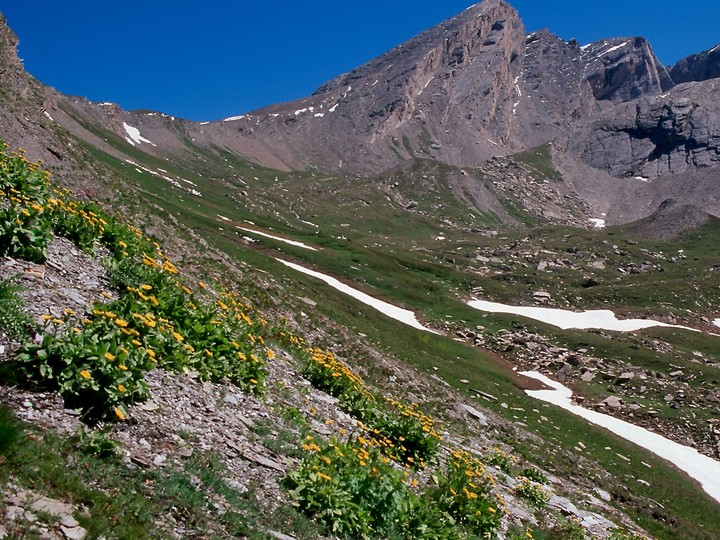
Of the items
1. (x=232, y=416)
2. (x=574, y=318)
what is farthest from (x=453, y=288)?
(x=232, y=416)

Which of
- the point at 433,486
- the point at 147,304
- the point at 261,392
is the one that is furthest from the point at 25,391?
the point at 433,486

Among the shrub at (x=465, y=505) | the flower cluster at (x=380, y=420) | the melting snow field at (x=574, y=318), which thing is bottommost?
the shrub at (x=465, y=505)

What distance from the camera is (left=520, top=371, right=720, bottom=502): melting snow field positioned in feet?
129

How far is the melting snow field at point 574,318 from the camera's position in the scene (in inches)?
3337

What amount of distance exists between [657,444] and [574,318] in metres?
46.1

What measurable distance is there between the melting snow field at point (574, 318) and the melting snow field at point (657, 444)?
34.0 metres

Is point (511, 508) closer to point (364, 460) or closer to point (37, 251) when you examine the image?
point (364, 460)

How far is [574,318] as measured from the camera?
288 ft

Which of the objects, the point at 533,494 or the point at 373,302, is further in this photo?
the point at 373,302

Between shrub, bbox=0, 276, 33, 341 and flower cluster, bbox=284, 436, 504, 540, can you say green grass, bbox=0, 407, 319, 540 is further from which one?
shrub, bbox=0, 276, 33, 341

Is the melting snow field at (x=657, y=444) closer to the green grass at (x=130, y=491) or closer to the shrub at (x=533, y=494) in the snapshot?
the shrub at (x=533, y=494)

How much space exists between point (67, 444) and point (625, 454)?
130ft

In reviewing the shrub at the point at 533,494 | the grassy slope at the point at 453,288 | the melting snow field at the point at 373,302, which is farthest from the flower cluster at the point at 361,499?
the melting snow field at the point at 373,302

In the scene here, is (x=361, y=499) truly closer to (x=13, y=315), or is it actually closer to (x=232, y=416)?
(x=232, y=416)
